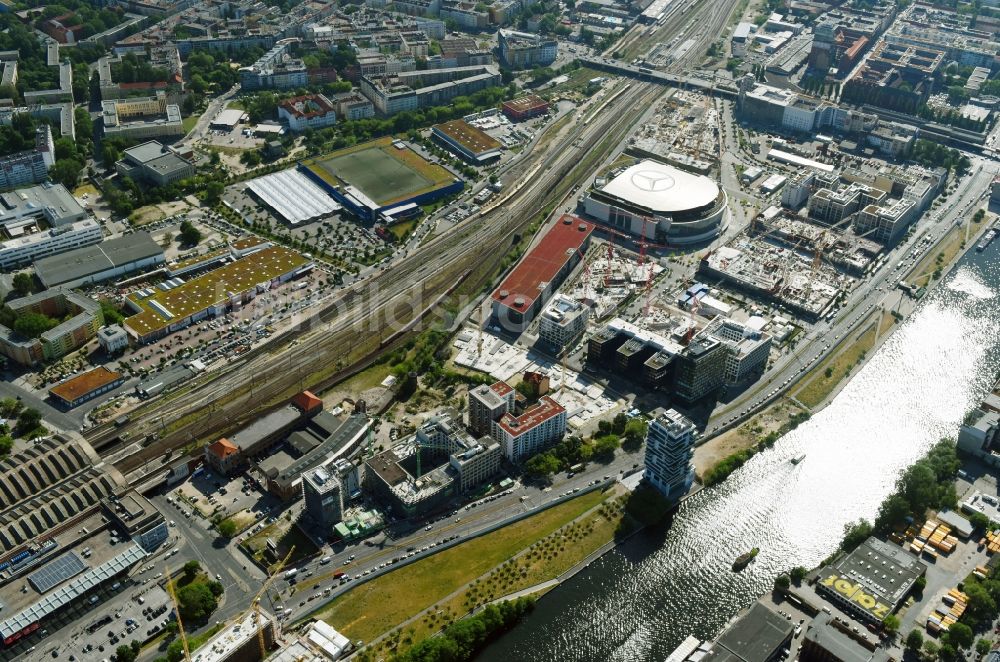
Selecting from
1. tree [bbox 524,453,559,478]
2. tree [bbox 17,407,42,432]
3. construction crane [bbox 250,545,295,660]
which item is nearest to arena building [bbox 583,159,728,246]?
tree [bbox 524,453,559,478]

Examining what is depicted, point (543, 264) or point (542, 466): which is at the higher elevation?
point (543, 264)

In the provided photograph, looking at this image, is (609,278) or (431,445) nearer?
(431,445)

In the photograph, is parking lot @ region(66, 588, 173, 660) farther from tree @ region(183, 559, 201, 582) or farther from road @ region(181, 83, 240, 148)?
road @ region(181, 83, 240, 148)

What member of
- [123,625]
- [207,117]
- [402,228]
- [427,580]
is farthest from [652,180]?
[123,625]

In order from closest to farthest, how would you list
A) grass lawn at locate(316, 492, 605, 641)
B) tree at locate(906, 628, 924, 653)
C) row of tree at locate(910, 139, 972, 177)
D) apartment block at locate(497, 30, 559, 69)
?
tree at locate(906, 628, 924, 653) → grass lawn at locate(316, 492, 605, 641) → row of tree at locate(910, 139, 972, 177) → apartment block at locate(497, 30, 559, 69)

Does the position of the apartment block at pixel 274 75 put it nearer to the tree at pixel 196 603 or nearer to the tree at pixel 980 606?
the tree at pixel 196 603

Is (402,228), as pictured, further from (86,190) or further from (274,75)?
(274,75)
